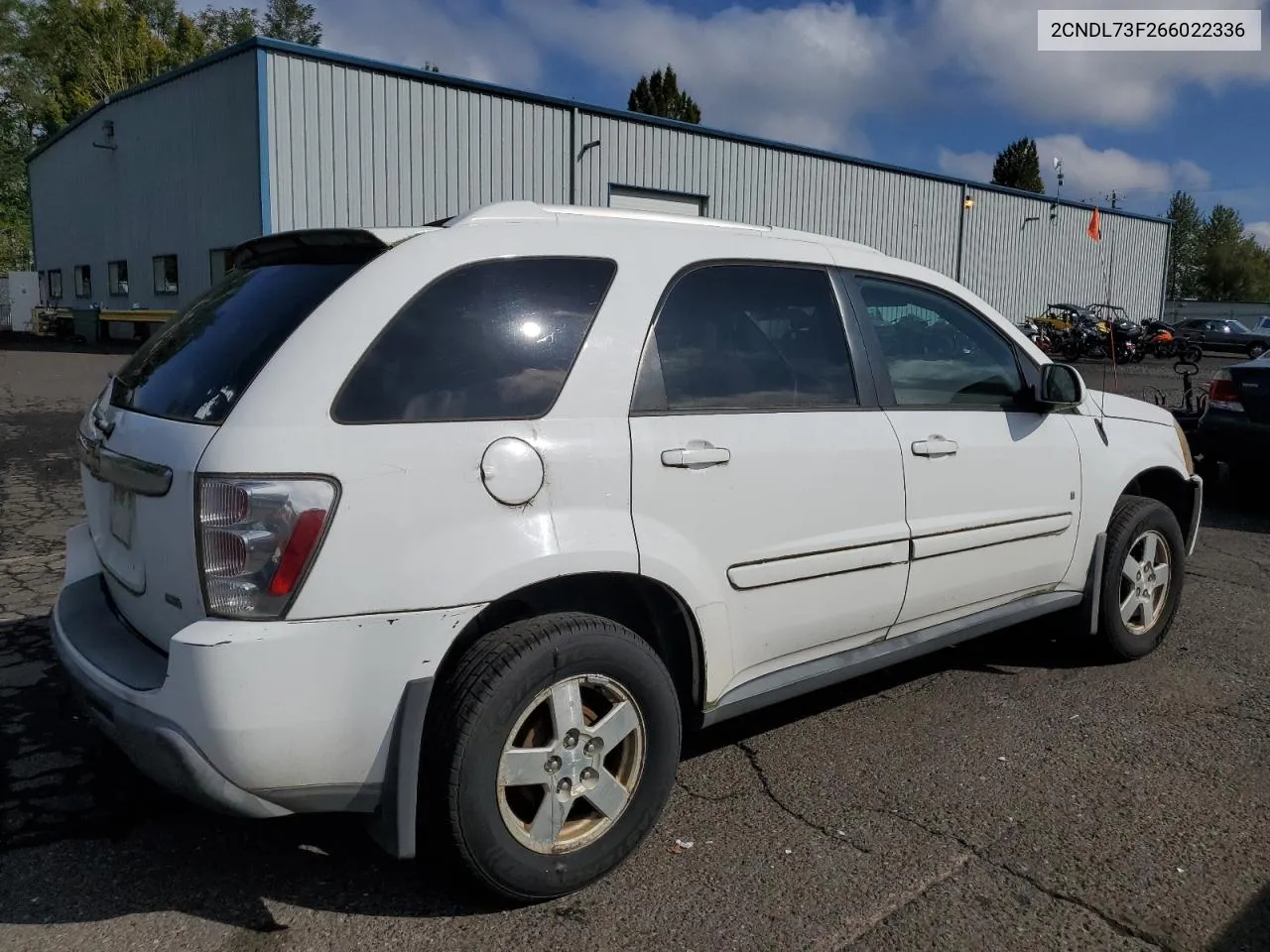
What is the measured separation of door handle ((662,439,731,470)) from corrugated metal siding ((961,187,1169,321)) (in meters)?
27.7

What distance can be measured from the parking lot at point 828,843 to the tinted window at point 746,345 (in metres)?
1.26

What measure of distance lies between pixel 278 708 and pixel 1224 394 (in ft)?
26.6

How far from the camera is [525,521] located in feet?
8.30

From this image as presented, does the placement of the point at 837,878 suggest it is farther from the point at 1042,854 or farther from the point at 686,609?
the point at 686,609

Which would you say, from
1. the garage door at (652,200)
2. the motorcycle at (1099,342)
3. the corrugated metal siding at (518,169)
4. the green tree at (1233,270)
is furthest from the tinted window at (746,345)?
the green tree at (1233,270)

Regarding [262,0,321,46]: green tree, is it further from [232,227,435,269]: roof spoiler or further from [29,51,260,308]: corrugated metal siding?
[232,227,435,269]: roof spoiler

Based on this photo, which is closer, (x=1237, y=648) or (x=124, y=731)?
(x=124, y=731)

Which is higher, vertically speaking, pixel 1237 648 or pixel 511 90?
pixel 511 90

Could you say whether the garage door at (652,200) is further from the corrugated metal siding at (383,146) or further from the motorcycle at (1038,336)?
the motorcycle at (1038,336)

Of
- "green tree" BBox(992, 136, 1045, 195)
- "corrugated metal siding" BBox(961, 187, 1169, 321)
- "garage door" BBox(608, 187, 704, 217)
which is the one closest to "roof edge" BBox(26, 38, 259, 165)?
"garage door" BBox(608, 187, 704, 217)

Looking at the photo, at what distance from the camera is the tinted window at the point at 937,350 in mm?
3607

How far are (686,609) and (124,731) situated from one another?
144 centimetres

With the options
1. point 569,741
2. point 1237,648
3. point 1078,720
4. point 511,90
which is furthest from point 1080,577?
point 511,90

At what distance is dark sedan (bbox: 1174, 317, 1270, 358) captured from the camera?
3631cm
